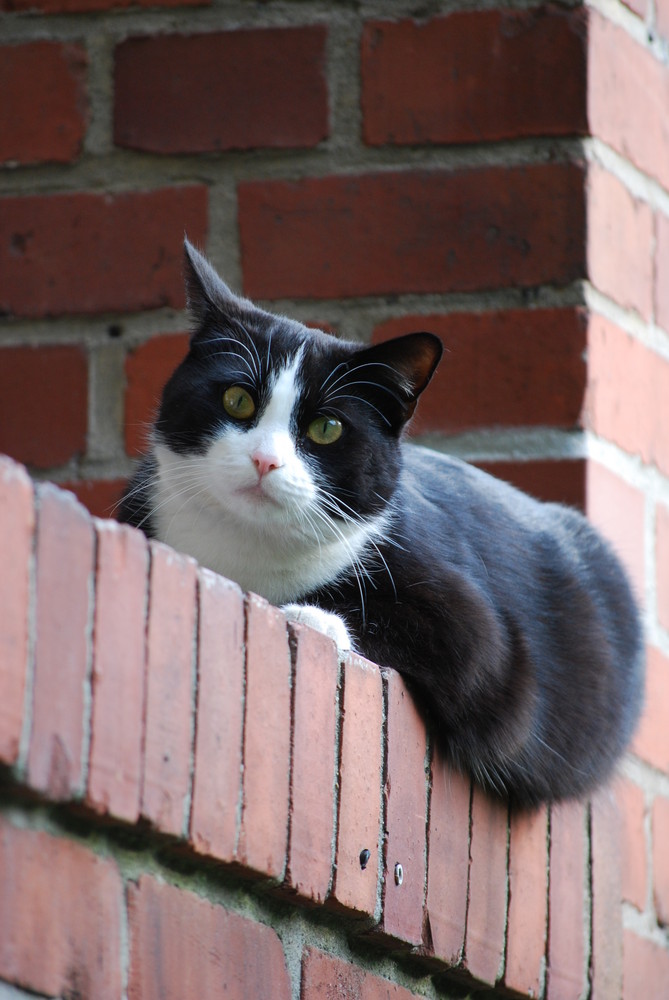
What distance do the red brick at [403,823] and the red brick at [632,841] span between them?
561 millimetres

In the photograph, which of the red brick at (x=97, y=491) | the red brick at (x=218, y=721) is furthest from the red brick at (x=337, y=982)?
the red brick at (x=97, y=491)

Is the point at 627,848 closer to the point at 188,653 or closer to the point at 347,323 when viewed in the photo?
the point at 347,323

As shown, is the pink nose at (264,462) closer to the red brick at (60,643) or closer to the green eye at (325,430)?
the green eye at (325,430)

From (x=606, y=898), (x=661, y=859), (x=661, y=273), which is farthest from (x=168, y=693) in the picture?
(x=661, y=273)

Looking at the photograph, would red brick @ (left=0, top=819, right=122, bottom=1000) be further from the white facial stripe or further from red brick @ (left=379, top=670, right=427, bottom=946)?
the white facial stripe

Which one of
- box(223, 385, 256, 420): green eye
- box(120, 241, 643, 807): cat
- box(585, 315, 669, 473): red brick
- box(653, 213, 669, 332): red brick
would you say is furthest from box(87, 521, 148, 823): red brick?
box(653, 213, 669, 332): red brick

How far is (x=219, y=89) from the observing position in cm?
180

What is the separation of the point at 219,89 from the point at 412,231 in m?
0.32

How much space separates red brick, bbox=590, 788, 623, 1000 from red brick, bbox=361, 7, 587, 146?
830 mm

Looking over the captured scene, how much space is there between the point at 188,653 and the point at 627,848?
38.3 inches

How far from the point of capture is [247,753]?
0.96 meters

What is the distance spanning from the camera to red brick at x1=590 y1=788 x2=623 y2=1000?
1.53m

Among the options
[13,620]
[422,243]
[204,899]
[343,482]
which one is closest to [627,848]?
[343,482]

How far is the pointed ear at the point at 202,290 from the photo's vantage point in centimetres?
143
